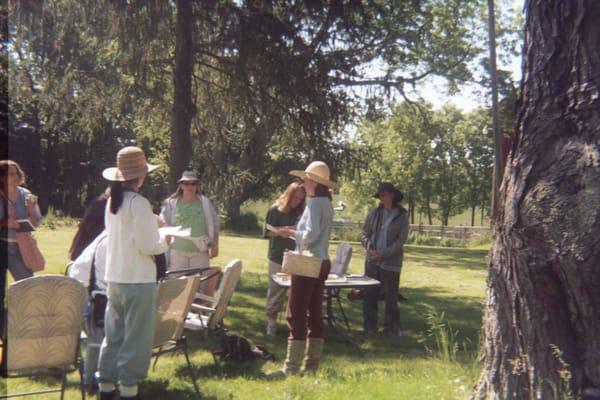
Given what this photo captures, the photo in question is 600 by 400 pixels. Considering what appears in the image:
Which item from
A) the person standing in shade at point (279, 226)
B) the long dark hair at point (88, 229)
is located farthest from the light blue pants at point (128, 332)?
the person standing in shade at point (279, 226)

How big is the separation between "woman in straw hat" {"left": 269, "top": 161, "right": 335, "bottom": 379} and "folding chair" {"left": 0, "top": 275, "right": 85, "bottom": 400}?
192cm

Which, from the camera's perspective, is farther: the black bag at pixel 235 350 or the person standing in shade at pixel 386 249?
the person standing in shade at pixel 386 249

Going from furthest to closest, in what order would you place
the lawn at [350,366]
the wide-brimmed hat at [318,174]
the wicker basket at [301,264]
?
the wide-brimmed hat at [318,174]
the wicker basket at [301,264]
the lawn at [350,366]

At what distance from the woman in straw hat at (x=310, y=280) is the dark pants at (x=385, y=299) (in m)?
2.24

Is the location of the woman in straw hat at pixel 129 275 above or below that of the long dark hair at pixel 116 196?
below

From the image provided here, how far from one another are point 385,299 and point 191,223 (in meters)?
2.57

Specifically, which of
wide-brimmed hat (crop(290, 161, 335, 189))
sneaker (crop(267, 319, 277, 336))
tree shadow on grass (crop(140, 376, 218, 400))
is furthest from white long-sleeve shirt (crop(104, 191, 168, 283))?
sneaker (crop(267, 319, 277, 336))

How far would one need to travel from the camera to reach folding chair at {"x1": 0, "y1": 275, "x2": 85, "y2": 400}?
4566 millimetres

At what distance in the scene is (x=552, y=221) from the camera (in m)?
3.63

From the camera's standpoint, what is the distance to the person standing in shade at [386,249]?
838 cm

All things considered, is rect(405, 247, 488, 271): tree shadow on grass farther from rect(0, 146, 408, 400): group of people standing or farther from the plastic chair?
rect(0, 146, 408, 400): group of people standing

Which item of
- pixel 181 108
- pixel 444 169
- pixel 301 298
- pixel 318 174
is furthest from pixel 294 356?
pixel 444 169

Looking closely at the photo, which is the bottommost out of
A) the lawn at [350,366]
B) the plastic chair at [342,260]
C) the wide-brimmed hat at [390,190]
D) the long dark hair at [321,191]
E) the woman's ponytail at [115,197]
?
the lawn at [350,366]

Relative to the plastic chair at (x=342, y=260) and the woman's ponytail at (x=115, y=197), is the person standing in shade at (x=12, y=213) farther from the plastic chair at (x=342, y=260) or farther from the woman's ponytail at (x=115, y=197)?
the plastic chair at (x=342, y=260)
